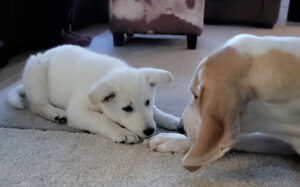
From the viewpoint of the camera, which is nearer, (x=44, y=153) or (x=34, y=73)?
(x=44, y=153)

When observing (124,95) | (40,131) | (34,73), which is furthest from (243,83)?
(34,73)

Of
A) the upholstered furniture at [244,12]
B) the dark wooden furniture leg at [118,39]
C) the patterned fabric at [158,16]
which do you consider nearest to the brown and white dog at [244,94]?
the patterned fabric at [158,16]

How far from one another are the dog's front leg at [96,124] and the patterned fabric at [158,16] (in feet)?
4.81

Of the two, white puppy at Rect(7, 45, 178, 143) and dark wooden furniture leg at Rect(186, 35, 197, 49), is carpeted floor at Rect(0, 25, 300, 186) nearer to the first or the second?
white puppy at Rect(7, 45, 178, 143)

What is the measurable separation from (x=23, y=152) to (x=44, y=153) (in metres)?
0.07

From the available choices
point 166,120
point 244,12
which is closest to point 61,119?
point 166,120

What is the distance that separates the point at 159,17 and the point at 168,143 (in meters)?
1.64

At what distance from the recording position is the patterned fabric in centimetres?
271

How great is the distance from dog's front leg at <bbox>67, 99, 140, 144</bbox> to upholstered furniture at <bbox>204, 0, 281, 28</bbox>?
288 cm

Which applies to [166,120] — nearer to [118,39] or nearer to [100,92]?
[100,92]

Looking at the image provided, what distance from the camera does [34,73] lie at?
157 cm

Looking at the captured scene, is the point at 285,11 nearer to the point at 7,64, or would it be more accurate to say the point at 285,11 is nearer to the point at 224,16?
the point at 224,16

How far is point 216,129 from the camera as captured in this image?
925 mm

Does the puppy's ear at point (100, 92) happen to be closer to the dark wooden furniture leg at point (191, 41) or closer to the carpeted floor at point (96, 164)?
the carpeted floor at point (96, 164)
